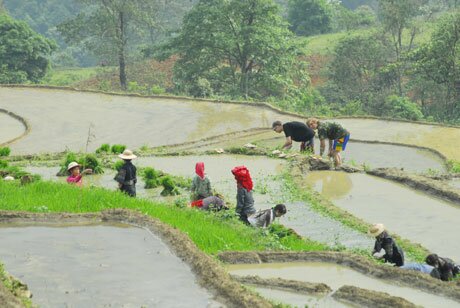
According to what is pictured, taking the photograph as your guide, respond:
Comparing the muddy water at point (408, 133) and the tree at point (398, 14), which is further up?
the tree at point (398, 14)

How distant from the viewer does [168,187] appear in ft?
53.0

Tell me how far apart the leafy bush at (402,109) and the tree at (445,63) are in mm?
1397

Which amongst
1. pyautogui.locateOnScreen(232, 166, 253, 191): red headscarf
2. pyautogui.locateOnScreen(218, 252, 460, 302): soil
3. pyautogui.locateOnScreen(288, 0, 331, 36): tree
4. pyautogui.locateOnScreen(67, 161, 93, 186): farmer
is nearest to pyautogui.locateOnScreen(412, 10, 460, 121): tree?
pyautogui.locateOnScreen(288, 0, 331, 36): tree

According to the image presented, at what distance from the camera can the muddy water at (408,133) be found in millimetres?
A: 25305

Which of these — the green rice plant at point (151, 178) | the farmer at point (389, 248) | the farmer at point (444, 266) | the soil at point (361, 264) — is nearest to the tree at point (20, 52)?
the green rice plant at point (151, 178)

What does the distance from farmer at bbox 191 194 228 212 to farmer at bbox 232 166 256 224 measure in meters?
0.59

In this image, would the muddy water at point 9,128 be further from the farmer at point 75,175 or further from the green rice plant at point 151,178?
the farmer at point 75,175

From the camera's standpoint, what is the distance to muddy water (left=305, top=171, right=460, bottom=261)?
13182mm

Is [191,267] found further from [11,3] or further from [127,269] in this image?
[11,3]

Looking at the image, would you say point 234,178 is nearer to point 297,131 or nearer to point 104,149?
point 297,131

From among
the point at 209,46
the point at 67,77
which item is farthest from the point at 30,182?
the point at 67,77

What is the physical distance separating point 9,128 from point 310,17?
1382 inches

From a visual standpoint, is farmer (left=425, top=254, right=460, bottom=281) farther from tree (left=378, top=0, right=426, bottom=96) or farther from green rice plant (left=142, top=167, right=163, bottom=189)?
tree (left=378, top=0, right=426, bottom=96)

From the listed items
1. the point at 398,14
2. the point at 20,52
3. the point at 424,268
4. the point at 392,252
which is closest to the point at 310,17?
the point at 398,14
